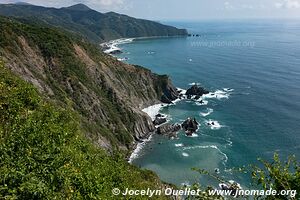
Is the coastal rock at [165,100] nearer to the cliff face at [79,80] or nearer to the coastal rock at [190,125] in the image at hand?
the cliff face at [79,80]

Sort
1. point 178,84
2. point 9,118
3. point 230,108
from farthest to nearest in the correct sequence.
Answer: point 178,84
point 230,108
point 9,118

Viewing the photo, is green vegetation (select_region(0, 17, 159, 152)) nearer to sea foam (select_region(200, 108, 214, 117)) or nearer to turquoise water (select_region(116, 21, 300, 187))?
turquoise water (select_region(116, 21, 300, 187))

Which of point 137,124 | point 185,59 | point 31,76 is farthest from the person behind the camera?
point 185,59

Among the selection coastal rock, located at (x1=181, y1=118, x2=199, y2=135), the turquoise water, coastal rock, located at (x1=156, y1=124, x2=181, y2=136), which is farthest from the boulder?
coastal rock, located at (x1=156, y1=124, x2=181, y2=136)

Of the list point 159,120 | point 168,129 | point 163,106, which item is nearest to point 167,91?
point 163,106

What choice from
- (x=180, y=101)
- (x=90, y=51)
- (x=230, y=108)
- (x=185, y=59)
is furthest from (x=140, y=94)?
(x=185, y=59)

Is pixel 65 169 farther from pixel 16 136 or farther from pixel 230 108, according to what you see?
pixel 230 108
